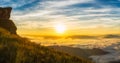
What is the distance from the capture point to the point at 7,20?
81500 mm

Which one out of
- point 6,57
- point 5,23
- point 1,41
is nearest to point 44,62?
point 6,57

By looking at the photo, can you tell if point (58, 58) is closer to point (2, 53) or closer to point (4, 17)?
point (2, 53)

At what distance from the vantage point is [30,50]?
3139cm

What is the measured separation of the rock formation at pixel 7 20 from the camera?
262 ft

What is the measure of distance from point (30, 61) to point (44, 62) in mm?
1497

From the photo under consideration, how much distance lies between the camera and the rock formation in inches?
3140

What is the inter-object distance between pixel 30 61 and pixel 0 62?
8.68 feet

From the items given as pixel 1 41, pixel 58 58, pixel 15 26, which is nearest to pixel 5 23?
pixel 15 26

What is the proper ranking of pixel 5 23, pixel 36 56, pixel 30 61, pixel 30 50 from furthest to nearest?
pixel 5 23, pixel 30 50, pixel 36 56, pixel 30 61

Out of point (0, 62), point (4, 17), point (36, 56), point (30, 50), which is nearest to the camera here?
point (0, 62)

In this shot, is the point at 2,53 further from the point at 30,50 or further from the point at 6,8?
the point at 6,8

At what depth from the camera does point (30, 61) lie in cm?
2733

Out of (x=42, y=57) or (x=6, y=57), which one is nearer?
(x=6, y=57)

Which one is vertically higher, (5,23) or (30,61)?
(30,61)
